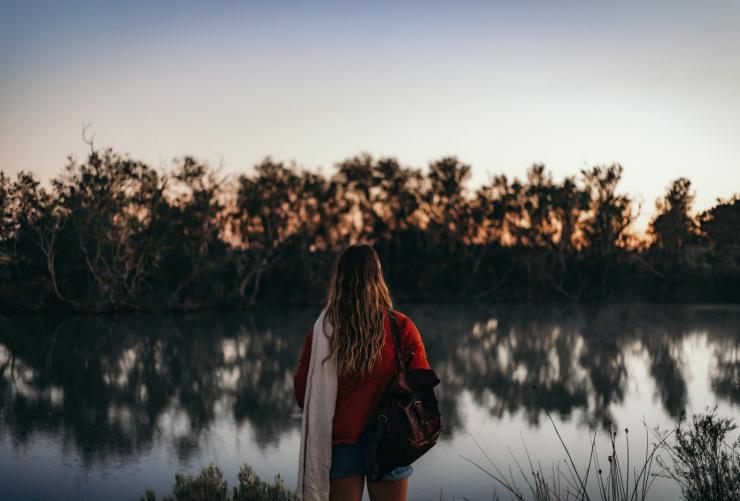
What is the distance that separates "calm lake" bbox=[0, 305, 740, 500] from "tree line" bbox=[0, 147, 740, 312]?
859 cm

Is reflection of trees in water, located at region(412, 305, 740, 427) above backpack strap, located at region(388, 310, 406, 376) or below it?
below

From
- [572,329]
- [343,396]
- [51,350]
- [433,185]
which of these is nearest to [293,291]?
[433,185]

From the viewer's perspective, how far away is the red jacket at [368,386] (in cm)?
327

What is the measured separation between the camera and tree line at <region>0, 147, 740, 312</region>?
33594 mm

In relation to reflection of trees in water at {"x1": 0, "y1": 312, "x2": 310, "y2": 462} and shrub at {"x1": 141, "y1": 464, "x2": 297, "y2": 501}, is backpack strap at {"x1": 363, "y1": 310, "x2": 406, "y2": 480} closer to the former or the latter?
shrub at {"x1": 141, "y1": 464, "x2": 297, "y2": 501}

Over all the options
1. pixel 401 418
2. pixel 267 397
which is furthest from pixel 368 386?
pixel 267 397

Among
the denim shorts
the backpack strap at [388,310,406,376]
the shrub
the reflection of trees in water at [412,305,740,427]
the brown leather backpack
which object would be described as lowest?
the reflection of trees in water at [412,305,740,427]

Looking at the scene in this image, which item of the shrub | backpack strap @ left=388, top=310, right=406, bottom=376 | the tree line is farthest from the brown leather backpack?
the tree line

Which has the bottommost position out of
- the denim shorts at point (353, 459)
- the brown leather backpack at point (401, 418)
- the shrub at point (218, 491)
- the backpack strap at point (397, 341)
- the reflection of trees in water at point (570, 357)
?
the reflection of trees in water at point (570, 357)

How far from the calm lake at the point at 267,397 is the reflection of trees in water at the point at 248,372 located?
0.17 ft

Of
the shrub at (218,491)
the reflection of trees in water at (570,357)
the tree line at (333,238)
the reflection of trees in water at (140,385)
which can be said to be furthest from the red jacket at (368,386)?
the tree line at (333,238)

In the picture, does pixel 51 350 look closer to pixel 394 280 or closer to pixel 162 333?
pixel 162 333

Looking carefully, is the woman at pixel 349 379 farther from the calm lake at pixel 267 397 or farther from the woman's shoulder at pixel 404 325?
the calm lake at pixel 267 397

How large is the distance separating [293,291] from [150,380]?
26.9 metres
